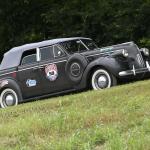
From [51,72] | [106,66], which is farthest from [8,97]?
[106,66]

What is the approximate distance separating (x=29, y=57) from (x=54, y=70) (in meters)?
1.03

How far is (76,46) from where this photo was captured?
16.7 m

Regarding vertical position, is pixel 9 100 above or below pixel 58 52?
below

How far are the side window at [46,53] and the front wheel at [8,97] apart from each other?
1.28 metres

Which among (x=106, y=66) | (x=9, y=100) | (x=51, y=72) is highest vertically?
(x=106, y=66)

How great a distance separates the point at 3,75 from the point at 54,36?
345 inches

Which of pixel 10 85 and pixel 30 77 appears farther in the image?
pixel 10 85

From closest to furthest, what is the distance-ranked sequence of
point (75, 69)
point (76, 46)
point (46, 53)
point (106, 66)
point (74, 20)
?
point (106, 66) < point (75, 69) < point (46, 53) < point (76, 46) < point (74, 20)

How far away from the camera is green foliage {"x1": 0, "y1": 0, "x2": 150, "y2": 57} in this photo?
23109mm

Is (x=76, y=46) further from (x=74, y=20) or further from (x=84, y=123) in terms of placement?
(x=74, y=20)

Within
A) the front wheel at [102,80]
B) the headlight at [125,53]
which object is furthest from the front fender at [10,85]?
the headlight at [125,53]

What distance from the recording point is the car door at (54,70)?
16047mm

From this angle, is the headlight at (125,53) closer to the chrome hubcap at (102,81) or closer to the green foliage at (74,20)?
the chrome hubcap at (102,81)

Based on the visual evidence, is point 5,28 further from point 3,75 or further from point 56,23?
point 3,75
